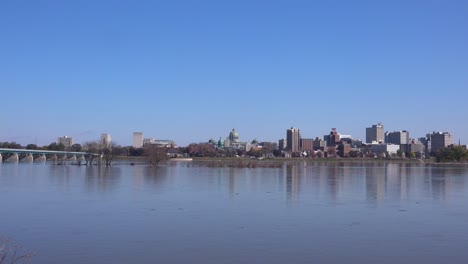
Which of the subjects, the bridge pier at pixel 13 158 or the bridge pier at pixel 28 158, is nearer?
the bridge pier at pixel 13 158

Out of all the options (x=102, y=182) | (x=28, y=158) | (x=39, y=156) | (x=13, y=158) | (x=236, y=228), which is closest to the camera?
(x=236, y=228)

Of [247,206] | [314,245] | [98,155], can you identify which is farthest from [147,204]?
[98,155]

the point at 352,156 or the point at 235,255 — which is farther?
the point at 352,156

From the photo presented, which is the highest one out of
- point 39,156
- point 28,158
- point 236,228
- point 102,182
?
point 39,156

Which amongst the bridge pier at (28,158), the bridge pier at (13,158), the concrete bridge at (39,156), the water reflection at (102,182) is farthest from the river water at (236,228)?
the bridge pier at (28,158)

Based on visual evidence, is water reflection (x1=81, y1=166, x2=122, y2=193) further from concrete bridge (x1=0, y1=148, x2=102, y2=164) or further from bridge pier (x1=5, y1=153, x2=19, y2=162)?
bridge pier (x1=5, y1=153, x2=19, y2=162)

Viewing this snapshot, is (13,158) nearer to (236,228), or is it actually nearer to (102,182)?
(102,182)

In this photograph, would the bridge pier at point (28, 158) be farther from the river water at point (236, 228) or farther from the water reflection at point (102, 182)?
the river water at point (236, 228)

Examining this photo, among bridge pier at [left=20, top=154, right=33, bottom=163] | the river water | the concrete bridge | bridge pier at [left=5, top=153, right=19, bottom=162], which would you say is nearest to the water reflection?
the river water

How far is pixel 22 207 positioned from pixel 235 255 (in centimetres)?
1151

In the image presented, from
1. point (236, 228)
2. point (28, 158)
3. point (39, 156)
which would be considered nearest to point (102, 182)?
point (236, 228)

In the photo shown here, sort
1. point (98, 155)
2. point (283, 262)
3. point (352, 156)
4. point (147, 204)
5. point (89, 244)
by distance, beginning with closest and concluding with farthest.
→ 1. point (283, 262)
2. point (89, 244)
3. point (147, 204)
4. point (98, 155)
5. point (352, 156)

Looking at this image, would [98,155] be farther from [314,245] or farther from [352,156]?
[352,156]

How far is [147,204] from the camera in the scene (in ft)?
71.9
